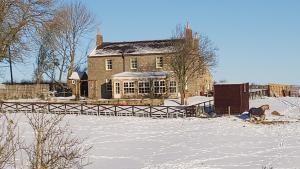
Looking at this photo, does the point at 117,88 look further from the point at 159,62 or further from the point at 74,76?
the point at 74,76

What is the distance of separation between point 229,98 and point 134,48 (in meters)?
25.8

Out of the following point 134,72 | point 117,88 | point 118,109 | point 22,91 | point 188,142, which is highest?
point 134,72

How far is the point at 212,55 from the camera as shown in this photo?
168ft

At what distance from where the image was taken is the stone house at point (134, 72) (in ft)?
169

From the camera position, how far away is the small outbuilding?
33.1 m

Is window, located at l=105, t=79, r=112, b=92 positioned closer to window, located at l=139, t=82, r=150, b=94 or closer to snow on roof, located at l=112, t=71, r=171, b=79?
snow on roof, located at l=112, t=71, r=171, b=79

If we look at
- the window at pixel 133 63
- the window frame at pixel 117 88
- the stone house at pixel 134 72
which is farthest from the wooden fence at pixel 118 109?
the window at pixel 133 63

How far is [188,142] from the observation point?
21859 mm

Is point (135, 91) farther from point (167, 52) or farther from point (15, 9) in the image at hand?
point (15, 9)

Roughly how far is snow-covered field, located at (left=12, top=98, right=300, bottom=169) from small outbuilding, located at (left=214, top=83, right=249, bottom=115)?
231 centimetres

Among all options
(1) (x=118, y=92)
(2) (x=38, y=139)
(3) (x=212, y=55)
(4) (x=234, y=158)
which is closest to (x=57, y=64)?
(1) (x=118, y=92)

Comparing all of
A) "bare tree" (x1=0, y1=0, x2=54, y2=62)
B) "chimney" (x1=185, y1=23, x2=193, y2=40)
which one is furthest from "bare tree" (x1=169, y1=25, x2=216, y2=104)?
"bare tree" (x1=0, y1=0, x2=54, y2=62)

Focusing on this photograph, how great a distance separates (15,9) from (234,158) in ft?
64.0

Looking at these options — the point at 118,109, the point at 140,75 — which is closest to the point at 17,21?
the point at 118,109
